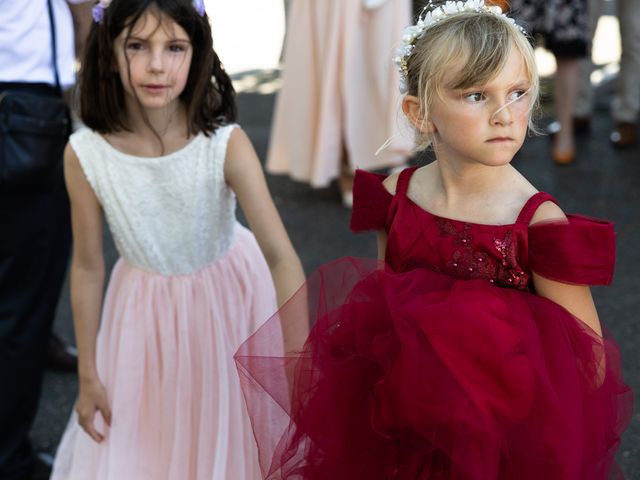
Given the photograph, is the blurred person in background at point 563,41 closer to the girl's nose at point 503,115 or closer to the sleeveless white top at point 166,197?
the sleeveless white top at point 166,197

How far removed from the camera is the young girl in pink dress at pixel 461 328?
76.9 inches

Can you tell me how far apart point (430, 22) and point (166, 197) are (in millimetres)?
933

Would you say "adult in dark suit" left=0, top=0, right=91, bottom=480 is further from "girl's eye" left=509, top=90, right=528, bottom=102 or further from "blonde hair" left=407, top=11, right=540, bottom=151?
"girl's eye" left=509, top=90, right=528, bottom=102

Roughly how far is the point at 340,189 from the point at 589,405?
14.5ft

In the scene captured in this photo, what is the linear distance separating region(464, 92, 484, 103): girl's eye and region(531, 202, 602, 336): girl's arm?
0.83 ft

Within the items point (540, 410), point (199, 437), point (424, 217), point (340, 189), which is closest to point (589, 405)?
point (540, 410)

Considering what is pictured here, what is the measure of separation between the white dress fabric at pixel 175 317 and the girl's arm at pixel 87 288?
4cm

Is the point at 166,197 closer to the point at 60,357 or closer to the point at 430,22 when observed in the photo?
the point at 430,22

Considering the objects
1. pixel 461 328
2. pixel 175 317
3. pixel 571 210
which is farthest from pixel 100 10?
pixel 571 210

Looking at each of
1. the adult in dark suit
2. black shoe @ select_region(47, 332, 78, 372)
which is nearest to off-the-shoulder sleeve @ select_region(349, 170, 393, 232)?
the adult in dark suit

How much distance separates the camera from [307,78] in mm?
5922

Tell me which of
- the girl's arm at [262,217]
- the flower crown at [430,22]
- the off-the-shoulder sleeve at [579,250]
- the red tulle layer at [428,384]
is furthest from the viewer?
the girl's arm at [262,217]

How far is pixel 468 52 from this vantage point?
A: 2100 millimetres

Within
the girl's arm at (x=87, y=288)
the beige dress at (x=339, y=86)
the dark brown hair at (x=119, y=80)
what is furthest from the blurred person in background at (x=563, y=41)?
the girl's arm at (x=87, y=288)
